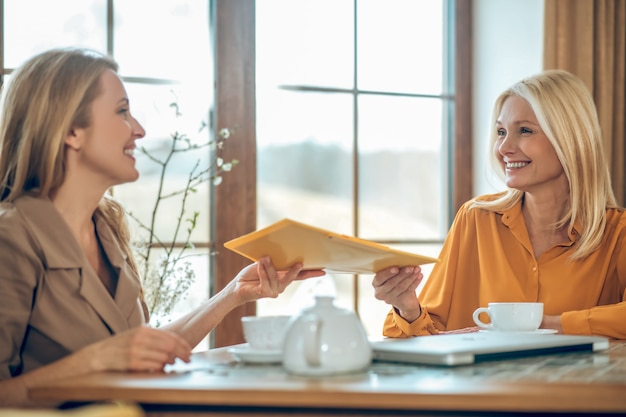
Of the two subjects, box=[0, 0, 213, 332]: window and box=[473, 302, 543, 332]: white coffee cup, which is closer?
box=[473, 302, 543, 332]: white coffee cup

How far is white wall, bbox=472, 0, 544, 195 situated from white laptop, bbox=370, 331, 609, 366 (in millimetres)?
1824

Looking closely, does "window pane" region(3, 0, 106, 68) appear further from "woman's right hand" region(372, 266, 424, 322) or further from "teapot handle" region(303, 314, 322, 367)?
"teapot handle" region(303, 314, 322, 367)

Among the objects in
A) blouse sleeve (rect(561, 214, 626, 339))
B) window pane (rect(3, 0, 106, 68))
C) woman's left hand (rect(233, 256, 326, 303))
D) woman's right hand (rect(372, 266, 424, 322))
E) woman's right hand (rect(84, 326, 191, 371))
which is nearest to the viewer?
woman's right hand (rect(84, 326, 191, 371))

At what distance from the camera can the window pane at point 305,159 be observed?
10.8 ft

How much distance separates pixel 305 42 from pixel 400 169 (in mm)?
644

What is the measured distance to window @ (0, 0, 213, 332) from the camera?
3031 millimetres

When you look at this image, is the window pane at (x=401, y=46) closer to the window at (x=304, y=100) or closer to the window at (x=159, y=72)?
the window at (x=304, y=100)

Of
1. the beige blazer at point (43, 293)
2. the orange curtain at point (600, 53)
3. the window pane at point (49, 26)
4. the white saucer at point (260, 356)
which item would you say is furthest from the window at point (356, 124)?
the white saucer at point (260, 356)

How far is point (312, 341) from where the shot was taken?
1.32 meters

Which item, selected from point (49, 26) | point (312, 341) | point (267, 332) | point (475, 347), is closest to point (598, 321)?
point (475, 347)

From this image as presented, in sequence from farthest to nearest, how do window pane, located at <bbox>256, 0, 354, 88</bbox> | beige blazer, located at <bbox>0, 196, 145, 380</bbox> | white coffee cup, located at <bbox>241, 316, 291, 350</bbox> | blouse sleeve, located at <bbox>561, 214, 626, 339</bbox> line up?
window pane, located at <bbox>256, 0, 354, 88</bbox> < blouse sleeve, located at <bbox>561, 214, 626, 339</bbox> < beige blazer, located at <bbox>0, 196, 145, 380</bbox> < white coffee cup, located at <bbox>241, 316, 291, 350</bbox>

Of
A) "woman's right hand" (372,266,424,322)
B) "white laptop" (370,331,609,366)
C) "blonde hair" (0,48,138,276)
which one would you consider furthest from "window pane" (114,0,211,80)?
"white laptop" (370,331,609,366)

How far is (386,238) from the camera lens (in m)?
3.55

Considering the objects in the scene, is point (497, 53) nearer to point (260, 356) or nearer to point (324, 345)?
point (260, 356)
